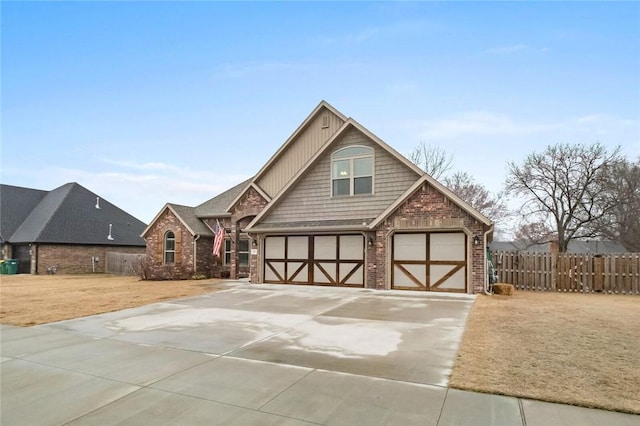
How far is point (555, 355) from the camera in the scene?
19.2ft

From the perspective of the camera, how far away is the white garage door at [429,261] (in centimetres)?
1384

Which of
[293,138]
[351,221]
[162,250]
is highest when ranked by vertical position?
[293,138]

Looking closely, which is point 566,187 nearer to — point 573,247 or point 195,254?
point 573,247

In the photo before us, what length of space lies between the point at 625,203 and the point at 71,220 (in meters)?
42.9

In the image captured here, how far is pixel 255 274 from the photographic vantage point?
17.6 metres

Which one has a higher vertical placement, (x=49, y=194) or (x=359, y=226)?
(x=49, y=194)

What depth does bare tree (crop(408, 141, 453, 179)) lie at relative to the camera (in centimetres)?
3675

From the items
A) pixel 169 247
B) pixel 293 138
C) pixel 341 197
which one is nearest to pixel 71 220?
pixel 169 247

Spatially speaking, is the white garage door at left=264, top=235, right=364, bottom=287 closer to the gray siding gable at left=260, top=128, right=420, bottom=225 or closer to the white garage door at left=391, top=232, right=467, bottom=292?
the gray siding gable at left=260, top=128, right=420, bottom=225

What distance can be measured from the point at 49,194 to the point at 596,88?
41.2 meters

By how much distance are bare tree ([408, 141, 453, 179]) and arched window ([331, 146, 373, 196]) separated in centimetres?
2216

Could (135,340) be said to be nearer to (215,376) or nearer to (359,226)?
(215,376)

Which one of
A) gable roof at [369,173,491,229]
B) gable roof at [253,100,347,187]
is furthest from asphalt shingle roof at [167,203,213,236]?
gable roof at [369,173,491,229]

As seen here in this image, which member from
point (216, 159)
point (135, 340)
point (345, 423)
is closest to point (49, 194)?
point (216, 159)
